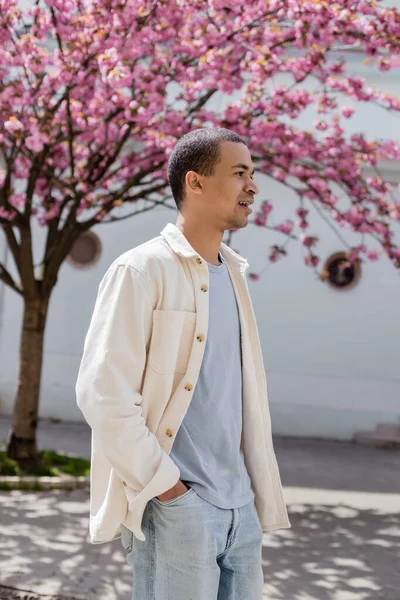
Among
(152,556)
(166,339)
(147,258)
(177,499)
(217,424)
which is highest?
(147,258)

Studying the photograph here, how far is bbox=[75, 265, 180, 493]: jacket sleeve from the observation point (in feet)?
8.08

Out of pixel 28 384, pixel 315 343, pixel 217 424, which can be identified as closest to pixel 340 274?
pixel 315 343

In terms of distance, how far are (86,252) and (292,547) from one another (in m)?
8.09

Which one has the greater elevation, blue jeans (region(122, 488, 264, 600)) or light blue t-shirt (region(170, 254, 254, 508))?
light blue t-shirt (region(170, 254, 254, 508))

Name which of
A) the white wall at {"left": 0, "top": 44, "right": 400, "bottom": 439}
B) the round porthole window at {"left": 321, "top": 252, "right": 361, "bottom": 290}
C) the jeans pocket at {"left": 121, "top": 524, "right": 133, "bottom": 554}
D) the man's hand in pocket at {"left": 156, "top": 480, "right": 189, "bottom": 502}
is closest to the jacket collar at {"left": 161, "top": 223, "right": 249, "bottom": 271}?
the man's hand in pocket at {"left": 156, "top": 480, "right": 189, "bottom": 502}

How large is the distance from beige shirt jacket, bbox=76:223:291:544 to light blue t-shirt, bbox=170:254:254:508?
0.17 ft

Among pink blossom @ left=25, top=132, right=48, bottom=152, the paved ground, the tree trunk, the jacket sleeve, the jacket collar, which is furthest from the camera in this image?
the tree trunk

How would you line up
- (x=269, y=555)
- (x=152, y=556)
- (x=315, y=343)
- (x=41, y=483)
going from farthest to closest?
(x=315, y=343) < (x=41, y=483) < (x=269, y=555) < (x=152, y=556)

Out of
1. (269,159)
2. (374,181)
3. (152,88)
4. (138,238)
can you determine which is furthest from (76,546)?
(138,238)

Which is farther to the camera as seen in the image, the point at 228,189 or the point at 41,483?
the point at 41,483

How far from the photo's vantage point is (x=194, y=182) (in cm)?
282

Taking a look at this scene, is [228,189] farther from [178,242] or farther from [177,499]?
[177,499]

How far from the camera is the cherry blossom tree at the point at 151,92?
295 inches

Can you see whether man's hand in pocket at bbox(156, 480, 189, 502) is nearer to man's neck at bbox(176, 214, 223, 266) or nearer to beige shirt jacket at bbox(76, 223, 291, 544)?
beige shirt jacket at bbox(76, 223, 291, 544)
